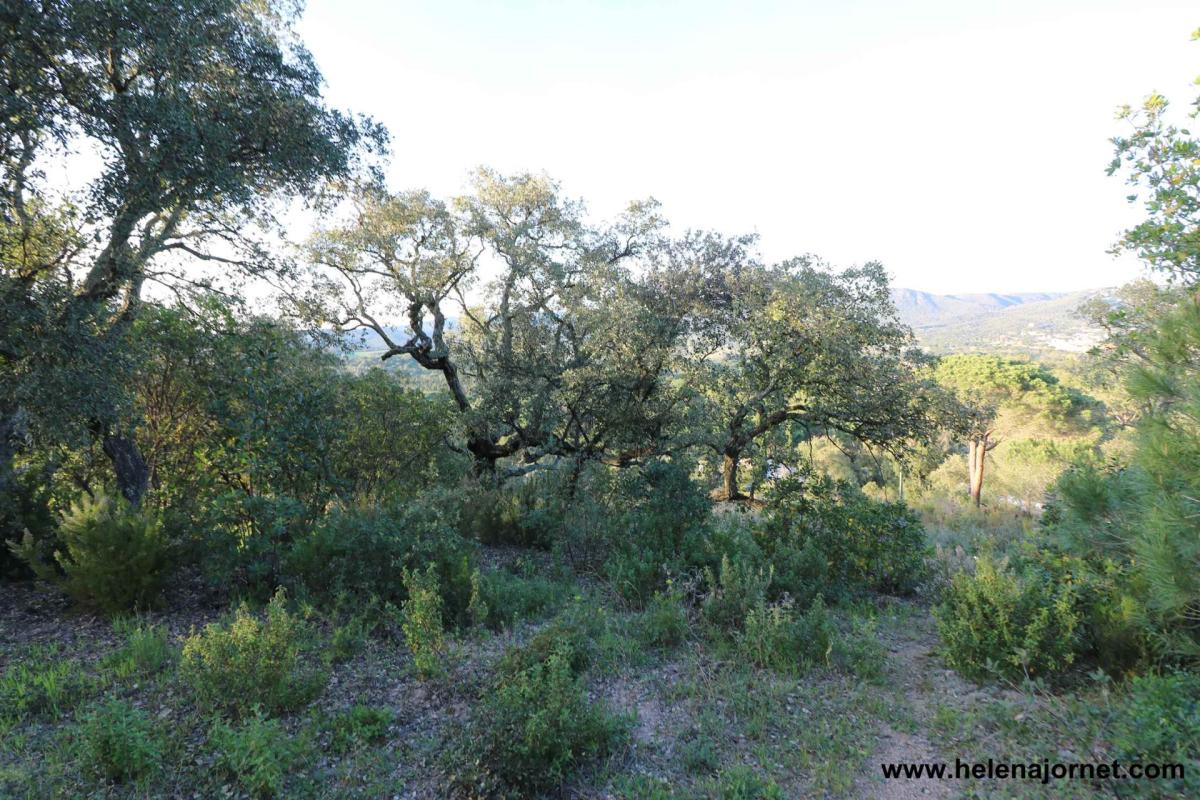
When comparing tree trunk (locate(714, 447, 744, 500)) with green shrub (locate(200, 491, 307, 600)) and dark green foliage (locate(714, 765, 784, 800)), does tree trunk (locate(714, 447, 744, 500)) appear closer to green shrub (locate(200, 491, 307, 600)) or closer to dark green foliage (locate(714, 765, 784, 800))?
green shrub (locate(200, 491, 307, 600))

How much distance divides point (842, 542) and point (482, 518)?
5662 millimetres

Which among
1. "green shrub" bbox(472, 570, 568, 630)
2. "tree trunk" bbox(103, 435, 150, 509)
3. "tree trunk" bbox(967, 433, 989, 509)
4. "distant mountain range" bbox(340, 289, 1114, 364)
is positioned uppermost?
"distant mountain range" bbox(340, 289, 1114, 364)

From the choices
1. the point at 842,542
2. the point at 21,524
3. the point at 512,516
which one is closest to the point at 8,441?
the point at 21,524

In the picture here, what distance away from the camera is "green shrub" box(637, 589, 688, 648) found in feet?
18.4

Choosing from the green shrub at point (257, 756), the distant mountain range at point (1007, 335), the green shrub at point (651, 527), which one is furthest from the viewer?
the distant mountain range at point (1007, 335)

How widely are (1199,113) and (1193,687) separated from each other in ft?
30.3

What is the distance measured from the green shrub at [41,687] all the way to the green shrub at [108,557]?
0.98 m

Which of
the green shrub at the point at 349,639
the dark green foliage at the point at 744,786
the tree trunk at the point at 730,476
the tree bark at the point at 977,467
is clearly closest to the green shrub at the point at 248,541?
the green shrub at the point at 349,639

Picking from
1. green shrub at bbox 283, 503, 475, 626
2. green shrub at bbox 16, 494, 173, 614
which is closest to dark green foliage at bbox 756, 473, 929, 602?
green shrub at bbox 283, 503, 475, 626

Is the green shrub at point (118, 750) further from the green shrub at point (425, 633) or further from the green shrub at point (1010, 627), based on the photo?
the green shrub at point (1010, 627)

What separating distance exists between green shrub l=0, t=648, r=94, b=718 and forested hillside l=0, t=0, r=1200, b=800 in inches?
1.1

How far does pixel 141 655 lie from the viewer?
4.83 meters

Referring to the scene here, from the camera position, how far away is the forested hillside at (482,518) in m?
3.65

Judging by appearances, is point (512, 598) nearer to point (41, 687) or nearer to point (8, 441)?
point (41, 687)
